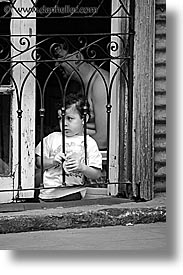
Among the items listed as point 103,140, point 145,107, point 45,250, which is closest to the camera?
point 45,250

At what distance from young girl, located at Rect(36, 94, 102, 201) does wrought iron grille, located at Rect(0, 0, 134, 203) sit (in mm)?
78

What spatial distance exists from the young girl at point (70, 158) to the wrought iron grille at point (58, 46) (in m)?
0.08

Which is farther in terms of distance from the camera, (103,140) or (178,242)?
(103,140)

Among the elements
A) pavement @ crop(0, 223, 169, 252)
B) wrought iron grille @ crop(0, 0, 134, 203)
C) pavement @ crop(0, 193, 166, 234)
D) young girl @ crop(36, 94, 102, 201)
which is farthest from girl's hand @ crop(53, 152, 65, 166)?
pavement @ crop(0, 223, 169, 252)

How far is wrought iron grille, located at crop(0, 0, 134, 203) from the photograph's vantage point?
463cm

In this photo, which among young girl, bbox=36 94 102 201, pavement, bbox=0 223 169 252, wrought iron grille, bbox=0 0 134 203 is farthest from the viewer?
young girl, bbox=36 94 102 201

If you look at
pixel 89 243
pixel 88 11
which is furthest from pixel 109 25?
pixel 89 243

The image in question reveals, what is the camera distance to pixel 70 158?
4738 millimetres

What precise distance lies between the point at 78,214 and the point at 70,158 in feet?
1.28

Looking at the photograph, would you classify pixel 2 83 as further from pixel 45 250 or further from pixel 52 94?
pixel 45 250

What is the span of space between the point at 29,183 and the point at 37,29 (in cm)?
81

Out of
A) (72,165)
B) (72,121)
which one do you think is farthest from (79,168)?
(72,121)

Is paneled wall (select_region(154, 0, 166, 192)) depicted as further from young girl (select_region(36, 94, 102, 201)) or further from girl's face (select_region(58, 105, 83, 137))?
girl's face (select_region(58, 105, 83, 137))

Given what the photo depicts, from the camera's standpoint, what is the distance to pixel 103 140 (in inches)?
195
